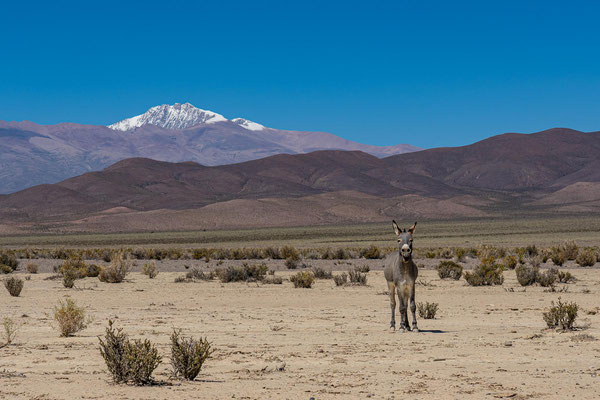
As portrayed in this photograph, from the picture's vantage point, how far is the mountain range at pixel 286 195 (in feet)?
384

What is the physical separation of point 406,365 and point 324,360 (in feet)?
4.50

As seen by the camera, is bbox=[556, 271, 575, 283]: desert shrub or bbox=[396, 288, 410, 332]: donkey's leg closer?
bbox=[396, 288, 410, 332]: donkey's leg

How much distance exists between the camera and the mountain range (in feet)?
384

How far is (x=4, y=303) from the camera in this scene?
890 inches

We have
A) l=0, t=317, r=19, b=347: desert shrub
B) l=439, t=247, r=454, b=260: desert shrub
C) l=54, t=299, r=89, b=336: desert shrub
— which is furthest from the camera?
l=439, t=247, r=454, b=260: desert shrub

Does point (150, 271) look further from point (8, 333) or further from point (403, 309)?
point (403, 309)

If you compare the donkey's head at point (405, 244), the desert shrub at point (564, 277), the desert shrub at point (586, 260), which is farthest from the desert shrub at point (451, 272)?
the donkey's head at point (405, 244)

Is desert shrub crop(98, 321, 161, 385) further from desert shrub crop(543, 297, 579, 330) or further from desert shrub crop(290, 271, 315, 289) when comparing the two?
desert shrub crop(290, 271, 315, 289)

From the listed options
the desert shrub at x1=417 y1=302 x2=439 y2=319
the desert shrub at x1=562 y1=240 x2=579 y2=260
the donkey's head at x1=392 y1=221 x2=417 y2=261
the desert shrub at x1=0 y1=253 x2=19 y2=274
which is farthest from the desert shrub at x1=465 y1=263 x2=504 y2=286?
the desert shrub at x1=0 y1=253 x2=19 y2=274

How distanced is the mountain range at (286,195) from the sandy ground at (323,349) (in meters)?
86.5

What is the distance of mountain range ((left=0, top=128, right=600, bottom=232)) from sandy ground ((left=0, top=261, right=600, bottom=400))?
284 feet

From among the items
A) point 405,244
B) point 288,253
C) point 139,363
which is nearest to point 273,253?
point 288,253

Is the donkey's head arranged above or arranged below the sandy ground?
above

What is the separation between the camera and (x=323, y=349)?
13.9 metres
